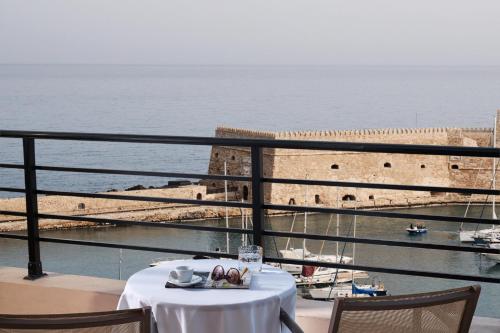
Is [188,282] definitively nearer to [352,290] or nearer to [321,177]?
[352,290]

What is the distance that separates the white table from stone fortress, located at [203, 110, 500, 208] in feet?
110

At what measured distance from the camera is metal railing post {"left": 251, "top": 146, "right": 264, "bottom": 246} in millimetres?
3047

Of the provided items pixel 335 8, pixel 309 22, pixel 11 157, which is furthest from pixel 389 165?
pixel 335 8

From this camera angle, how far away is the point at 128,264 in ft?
93.1

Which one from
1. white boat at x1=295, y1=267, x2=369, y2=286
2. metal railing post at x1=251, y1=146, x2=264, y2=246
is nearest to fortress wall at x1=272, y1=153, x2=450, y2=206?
white boat at x1=295, y1=267, x2=369, y2=286

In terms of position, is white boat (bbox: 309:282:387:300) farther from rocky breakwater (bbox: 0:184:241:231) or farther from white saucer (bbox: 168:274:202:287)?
white saucer (bbox: 168:274:202:287)

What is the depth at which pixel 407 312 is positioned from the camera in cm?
175

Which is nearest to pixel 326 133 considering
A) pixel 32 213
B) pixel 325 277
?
pixel 325 277

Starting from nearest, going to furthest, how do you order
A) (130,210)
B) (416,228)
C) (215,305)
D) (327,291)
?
(215,305)
(327,291)
(416,228)
(130,210)

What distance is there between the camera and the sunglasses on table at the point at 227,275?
225cm

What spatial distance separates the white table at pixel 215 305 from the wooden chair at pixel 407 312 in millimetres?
395

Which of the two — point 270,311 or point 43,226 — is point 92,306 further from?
point 43,226

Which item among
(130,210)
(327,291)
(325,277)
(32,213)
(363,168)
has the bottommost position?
(327,291)

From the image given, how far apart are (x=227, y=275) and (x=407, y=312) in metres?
0.67
